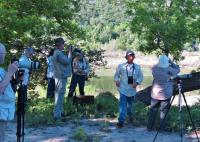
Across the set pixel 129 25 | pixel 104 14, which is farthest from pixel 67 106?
pixel 104 14

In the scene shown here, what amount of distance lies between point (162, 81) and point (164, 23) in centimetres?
1030

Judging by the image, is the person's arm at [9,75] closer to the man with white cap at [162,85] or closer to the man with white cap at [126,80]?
the man with white cap at [162,85]

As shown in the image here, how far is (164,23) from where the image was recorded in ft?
A: 63.5

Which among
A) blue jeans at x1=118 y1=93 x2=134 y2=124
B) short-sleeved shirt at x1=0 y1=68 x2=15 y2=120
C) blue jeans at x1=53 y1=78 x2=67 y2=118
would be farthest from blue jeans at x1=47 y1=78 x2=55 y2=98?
short-sleeved shirt at x1=0 y1=68 x2=15 y2=120

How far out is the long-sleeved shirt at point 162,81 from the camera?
9320 millimetres

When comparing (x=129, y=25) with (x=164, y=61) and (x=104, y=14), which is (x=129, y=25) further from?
(x=104, y=14)

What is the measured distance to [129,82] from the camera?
991 cm

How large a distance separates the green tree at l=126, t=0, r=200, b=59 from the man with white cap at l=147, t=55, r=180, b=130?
9710 millimetres

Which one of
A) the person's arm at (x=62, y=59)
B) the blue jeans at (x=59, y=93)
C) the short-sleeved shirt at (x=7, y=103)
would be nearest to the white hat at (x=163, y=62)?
the person's arm at (x=62, y=59)

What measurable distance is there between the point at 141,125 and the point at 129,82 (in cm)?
111

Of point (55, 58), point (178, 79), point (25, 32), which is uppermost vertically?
point (25, 32)

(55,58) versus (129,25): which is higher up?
(129,25)

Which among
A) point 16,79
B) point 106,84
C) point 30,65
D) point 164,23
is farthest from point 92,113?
point 106,84

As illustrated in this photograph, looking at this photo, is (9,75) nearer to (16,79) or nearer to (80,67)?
(16,79)
